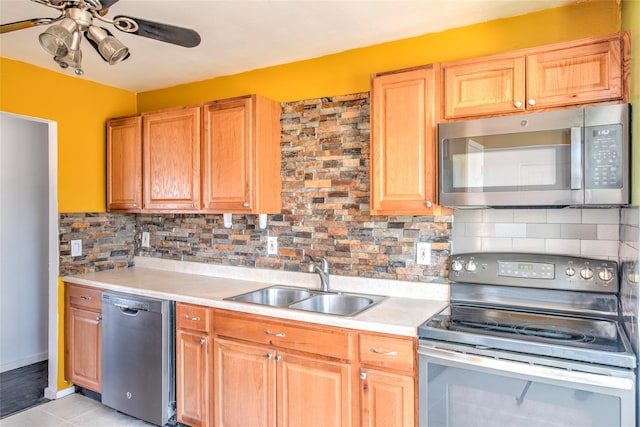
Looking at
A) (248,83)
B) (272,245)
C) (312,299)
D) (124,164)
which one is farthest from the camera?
(124,164)

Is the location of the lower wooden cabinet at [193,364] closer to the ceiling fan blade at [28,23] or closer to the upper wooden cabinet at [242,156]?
the upper wooden cabinet at [242,156]

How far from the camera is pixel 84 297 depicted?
2.96 metres

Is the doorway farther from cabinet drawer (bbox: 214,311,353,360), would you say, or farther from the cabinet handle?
the cabinet handle

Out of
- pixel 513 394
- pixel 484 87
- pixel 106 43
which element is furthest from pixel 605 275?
pixel 106 43

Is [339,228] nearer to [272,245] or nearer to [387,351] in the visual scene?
[272,245]

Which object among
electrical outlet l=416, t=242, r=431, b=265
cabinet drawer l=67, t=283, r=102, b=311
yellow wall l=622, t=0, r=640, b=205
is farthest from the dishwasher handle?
yellow wall l=622, t=0, r=640, b=205

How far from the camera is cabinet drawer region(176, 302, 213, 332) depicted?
2.40 m

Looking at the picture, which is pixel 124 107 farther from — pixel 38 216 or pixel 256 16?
pixel 256 16

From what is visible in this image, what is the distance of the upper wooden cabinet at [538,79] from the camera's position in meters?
1.70

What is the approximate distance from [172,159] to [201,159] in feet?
0.95

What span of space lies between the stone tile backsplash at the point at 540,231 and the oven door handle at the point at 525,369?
71 cm

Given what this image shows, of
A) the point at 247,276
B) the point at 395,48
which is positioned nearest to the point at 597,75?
the point at 395,48

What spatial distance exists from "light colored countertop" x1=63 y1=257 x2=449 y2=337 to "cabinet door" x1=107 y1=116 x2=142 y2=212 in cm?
56

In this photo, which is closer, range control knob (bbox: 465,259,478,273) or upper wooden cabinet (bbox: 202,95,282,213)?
range control knob (bbox: 465,259,478,273)
